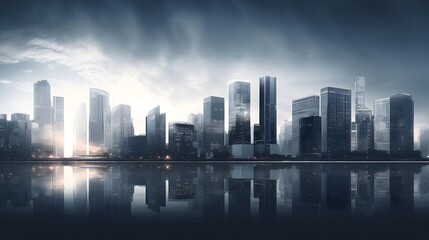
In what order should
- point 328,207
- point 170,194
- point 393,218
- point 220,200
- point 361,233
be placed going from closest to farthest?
point 361,233 < point 393,218 < point 328,207 < point 220,200 < point 170,194

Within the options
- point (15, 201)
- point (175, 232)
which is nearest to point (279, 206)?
point (175, 232)

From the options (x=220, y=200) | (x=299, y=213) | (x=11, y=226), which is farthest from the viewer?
(x=220, y=200)

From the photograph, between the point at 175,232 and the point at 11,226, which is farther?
the point at 11,226

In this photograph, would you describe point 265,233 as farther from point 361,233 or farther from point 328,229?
point 361,233

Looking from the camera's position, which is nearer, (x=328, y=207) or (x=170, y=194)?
A: (x=328, y=207)

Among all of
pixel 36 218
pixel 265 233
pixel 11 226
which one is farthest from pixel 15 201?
pixel 265 233

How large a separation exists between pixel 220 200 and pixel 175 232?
1520 cm

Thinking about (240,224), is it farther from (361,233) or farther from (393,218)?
(393,218)

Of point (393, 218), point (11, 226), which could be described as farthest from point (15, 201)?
point (393, 218)

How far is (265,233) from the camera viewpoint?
851 inches

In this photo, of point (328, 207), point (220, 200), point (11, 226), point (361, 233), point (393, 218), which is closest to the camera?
point (361, 233)

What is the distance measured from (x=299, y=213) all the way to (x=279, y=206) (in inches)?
156

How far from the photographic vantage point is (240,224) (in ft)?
80.0

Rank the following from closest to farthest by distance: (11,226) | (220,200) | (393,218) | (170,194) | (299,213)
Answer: (11,226), (393,218), (299,213), (220,200), (170,194)
